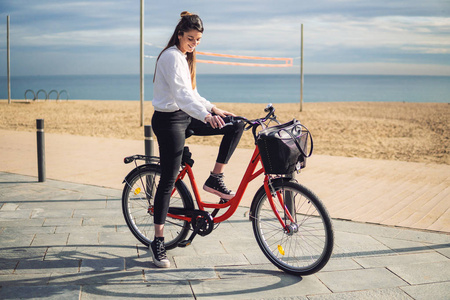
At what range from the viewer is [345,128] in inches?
637

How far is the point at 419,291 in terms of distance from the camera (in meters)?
3.62

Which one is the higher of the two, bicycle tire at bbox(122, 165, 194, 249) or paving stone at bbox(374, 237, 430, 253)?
bicycle tire at bbox(122, 165, 194, 249)

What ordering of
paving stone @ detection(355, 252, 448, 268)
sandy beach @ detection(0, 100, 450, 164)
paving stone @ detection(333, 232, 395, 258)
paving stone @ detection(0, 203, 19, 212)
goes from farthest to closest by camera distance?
sandy beach @ detection(0, 100, 450, 164), paving stone @ detection(0, 203, 19, 212), paving stone @ detection(333, 232, 395, 258), paving stone @ detection(355, 252, 448, 268)

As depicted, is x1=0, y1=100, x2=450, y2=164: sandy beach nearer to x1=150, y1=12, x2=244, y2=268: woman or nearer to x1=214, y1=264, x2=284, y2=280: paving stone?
x1=214, y1=264, x2=284, y2=280: paving stone

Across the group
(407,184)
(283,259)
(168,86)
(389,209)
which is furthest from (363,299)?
(407,184)

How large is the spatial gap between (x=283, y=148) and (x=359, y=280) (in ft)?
3.70

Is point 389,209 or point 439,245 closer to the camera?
point 439,245

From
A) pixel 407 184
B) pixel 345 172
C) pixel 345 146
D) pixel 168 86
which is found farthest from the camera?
pixel 345 146

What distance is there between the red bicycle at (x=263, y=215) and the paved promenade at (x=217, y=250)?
0.51ft

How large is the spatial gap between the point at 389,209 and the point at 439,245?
1282 millimetres

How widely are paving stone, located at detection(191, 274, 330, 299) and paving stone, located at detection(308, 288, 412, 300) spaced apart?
90mm

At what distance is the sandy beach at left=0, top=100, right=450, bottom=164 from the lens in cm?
1162

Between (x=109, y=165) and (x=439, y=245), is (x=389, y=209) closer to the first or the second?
(x=439, y=245)

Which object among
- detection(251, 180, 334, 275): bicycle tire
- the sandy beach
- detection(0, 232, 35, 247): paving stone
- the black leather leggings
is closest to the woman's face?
the black leather leggings
